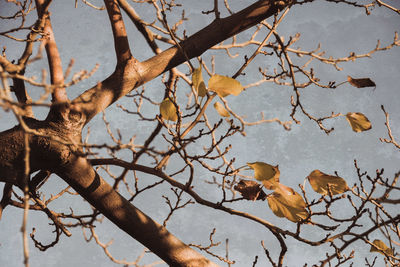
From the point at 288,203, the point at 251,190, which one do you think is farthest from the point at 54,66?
the point at 288,203

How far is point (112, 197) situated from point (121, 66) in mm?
455

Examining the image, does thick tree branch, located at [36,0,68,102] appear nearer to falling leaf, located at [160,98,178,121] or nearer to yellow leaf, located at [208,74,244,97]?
falling leaf, located at [160,98,178,121]

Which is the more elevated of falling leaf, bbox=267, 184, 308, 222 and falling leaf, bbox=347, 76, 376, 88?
falling leaf, bbox=347, 76, 376, 88

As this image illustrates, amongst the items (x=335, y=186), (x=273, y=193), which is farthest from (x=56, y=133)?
(x=335, y=186)

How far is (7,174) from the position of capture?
0.94 metres

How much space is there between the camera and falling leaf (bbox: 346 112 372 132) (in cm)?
111

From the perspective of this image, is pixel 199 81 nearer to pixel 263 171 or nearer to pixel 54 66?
pixel 263 171

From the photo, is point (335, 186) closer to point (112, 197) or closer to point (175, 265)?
point (175, 265)

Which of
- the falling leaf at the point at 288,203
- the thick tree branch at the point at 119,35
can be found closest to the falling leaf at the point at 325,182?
the falling leaf at the point at 288,203

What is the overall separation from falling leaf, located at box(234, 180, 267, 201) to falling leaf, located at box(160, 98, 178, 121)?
30 cm

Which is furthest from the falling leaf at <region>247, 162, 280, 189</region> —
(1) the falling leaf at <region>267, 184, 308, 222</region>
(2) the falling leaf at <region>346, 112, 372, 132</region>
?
(2) the falling leaf at <region>346, 112, 372, 132</region>

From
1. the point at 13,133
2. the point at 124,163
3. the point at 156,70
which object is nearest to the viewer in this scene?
the point at 13,133

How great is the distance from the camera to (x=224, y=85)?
0.82 m

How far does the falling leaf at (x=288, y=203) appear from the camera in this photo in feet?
2.95
